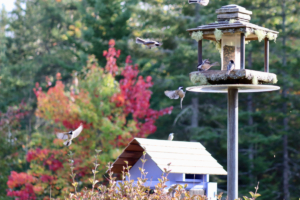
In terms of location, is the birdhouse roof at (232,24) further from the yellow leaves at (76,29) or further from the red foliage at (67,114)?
the yellow leaves at (76,29)

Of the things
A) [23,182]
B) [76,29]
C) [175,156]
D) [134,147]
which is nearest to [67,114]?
[23,182]

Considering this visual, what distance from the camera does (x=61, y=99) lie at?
11.6 metres

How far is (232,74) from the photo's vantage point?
4.89m

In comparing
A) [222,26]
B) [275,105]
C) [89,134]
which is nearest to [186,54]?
[275,105]

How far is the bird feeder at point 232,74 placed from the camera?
4.97 meters

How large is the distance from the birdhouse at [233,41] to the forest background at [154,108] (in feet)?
19.1

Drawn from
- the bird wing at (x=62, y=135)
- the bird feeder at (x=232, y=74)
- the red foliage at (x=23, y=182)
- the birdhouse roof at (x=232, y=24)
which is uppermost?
the birdhouse roof at (x=232, y=24)

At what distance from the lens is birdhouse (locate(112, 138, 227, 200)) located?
19.4 feet

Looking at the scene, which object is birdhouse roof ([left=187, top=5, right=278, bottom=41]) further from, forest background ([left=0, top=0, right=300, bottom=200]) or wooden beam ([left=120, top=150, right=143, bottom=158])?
forest background ([left=0, top=0, right=300, bottom=200])

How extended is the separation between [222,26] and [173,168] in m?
2.01

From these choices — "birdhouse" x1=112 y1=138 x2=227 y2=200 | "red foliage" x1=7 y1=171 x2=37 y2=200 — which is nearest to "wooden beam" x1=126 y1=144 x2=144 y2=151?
"birdhouse" x1=112 y1=138 x2=227 y2=200

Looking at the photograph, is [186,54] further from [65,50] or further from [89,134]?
[65,50]

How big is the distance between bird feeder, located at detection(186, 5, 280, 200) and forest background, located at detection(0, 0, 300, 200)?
19.1 ft

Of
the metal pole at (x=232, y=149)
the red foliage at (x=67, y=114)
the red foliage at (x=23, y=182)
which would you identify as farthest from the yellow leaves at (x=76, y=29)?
the metal pole at (x=232, y=149)
